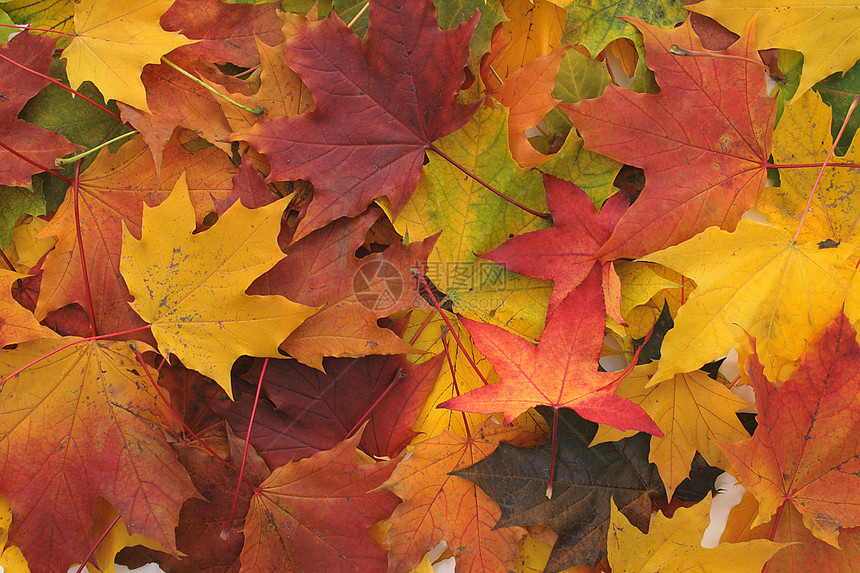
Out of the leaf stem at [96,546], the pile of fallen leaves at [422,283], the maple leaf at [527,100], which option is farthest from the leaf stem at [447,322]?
the leaf stem at [96,546]

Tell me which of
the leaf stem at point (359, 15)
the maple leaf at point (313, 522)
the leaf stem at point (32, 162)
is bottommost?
the maple leaf at point (313, 522)

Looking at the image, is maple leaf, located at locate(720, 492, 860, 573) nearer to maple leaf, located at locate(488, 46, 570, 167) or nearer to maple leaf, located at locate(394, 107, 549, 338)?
maple leaf, located at locate(394, 107, 549, 338)

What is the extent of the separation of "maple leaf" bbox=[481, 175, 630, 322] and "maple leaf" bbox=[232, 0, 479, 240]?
0.53 ft

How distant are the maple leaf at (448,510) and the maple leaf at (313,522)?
4cm

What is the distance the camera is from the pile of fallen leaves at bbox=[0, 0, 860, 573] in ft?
2.33

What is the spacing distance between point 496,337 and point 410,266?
0.52 feet

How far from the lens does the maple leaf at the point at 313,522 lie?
29.5 inches

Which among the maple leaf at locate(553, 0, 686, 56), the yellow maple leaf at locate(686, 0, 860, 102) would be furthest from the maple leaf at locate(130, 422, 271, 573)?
the yellow maple leaf at locate(686, 0, 860, 102)

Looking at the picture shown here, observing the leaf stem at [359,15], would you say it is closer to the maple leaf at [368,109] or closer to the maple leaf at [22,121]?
the maple leaf at [368,109]

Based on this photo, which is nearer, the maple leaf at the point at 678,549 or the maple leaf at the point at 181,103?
the maple leaf at the point at 678,549

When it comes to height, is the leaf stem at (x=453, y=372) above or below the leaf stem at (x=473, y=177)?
below

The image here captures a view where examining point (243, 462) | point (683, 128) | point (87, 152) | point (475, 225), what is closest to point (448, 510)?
point (243, 462)

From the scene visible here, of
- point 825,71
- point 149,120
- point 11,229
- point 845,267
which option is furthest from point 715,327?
point 11,229

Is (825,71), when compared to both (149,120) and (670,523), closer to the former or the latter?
(670,523)
